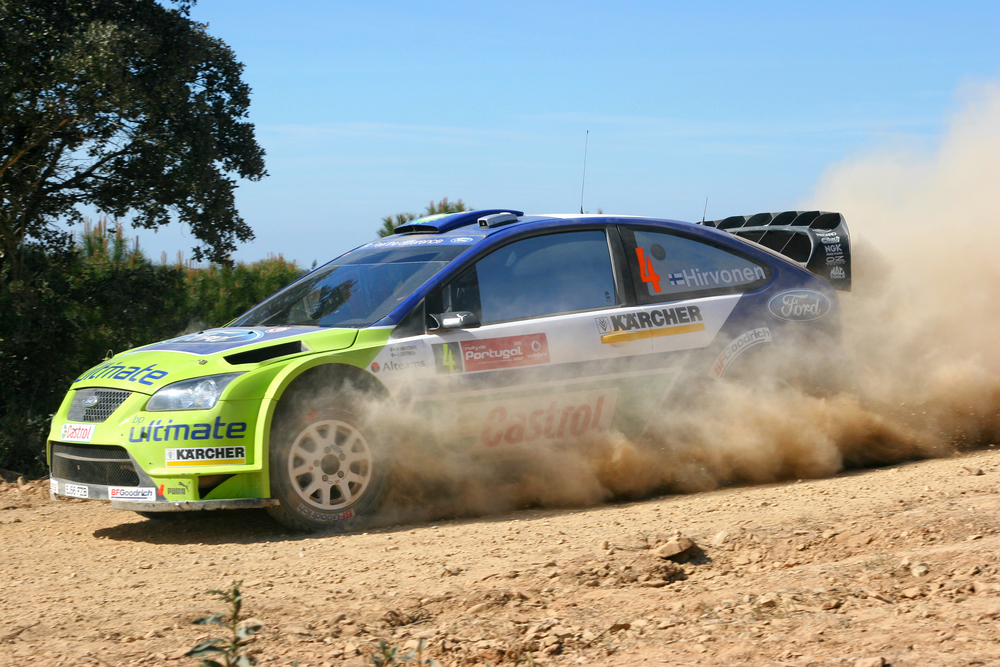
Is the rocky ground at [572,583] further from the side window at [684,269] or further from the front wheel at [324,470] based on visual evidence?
the side window at [684,269]

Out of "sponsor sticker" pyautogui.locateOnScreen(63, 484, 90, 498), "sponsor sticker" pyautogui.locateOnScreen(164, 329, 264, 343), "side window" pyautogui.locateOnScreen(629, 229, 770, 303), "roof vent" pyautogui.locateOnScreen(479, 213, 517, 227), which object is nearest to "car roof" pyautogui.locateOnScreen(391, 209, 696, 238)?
"roof vent" pyautogui.locateOnScreen(479, 213, 517, 227)

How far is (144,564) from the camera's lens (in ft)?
15.3

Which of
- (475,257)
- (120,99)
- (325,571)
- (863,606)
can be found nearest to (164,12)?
(120,99)

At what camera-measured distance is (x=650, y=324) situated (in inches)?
235

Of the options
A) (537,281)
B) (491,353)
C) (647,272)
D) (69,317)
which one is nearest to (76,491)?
(491,353)

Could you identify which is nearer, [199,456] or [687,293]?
[199,456]

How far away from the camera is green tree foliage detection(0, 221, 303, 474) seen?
8.83 m

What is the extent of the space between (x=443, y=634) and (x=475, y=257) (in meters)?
2.92

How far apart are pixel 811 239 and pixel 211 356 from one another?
4.43 meters

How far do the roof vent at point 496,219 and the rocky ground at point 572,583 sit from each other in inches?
74.7

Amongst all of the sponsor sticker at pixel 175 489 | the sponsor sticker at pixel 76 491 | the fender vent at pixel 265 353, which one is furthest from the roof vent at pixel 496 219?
the sponsor sticker at pixel 76 491

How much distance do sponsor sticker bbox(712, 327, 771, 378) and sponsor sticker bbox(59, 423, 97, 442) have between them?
389 cm

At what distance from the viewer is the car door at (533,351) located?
5488mm

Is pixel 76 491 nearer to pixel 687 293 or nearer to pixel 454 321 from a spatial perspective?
pixel 454 321
